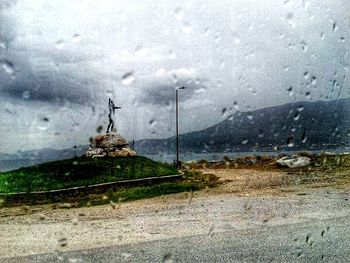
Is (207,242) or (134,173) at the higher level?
(207,242)

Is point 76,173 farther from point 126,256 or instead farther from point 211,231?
point 126,256

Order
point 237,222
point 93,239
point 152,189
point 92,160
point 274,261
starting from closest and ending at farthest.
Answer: point 274,261, point 93,239, point 237,222, point 152,189, point 92,160

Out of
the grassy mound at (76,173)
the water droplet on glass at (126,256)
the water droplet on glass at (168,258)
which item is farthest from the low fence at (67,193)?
the water droplet on glass at (168,258)

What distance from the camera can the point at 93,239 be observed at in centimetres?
800

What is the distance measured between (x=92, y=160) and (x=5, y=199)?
25.6 feet

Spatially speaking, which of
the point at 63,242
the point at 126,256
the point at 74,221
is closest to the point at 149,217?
the point at 74,221

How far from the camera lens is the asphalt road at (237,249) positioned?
6.16 m

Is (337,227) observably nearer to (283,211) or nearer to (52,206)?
(283,211)

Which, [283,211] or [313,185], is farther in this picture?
[313,185]

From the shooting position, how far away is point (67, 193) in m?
17.8

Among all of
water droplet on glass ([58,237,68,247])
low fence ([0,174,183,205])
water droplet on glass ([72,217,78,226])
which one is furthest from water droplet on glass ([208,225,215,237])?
low fence ([0,174,183,205])

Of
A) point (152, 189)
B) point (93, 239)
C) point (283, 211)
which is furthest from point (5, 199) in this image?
point (283, 211)

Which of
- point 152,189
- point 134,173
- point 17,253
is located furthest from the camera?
point 134,173

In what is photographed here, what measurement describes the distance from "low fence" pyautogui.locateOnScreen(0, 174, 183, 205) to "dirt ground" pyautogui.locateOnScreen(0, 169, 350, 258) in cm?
152
